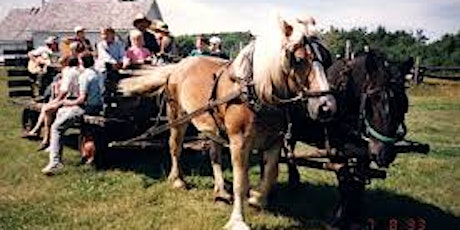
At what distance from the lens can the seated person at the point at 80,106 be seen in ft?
31.2

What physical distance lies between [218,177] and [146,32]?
357 cm

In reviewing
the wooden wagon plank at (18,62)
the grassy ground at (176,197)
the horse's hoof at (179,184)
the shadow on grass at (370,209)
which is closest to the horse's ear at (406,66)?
the shadow on grass at (370,209)

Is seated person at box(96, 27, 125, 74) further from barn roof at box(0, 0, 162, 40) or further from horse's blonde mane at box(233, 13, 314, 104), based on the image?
barn roof at box(0, 0, 162, 40)

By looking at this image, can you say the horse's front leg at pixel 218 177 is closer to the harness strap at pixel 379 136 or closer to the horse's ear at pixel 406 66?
the harness strap at pixel 379 136

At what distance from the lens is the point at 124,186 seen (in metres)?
8.73

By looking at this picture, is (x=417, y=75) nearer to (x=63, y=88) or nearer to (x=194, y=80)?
(x=63, y=88)

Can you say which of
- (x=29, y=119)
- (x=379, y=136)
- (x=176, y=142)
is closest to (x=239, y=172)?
(x=379, y=136)

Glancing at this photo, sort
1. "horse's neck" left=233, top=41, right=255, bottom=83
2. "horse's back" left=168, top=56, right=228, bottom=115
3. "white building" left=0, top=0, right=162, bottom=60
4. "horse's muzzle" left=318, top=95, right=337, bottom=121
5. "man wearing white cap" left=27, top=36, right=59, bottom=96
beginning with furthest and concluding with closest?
"white building" left=0, top=0, right=162, bottom=60 → "man wearing white cap" left=27, top=36, right=59, bottom=96 → "horse's back" left=168, top=56, right=228, bottom=115 → "horse's neck" left=233, top=41, right=255, bottom=83 → "horse's muzzle" left=318, top=95, right=337, bottom=121

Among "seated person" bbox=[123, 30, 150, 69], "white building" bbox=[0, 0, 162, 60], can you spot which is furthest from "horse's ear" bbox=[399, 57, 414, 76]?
"white building" bbox=[0, 0, 162, 60]

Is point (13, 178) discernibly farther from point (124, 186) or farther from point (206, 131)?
point (206, 131)

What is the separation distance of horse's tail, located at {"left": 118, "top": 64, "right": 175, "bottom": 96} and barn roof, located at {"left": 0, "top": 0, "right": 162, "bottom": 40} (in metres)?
49.6

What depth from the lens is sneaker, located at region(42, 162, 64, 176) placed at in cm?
952

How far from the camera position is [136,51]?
999 cm

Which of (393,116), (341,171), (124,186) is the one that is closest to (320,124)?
(341,171)
